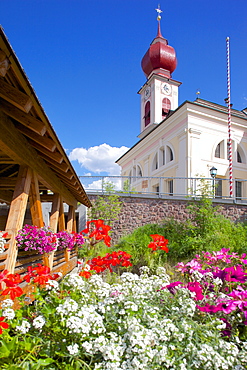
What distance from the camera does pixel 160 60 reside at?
25344 millimetres

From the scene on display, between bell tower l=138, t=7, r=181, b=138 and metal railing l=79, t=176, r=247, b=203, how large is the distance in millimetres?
9182

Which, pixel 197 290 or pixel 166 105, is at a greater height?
pixel 166 105

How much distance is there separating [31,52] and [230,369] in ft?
16.6

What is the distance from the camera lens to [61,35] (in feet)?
19.2

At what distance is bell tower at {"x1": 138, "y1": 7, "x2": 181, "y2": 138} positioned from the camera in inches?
941

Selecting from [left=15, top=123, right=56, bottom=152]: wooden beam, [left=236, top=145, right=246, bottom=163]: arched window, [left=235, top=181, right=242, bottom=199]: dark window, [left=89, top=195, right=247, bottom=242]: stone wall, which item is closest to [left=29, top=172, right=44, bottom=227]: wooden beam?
[left=15, top=123, right=56, bottom=152]: wooden beam

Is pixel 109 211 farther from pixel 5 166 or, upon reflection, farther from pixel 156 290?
pixel 156 290

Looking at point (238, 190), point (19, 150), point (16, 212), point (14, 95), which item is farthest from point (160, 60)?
point (14, 95)

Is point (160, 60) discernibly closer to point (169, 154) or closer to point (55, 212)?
point (169, 154)

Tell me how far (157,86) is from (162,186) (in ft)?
38.8

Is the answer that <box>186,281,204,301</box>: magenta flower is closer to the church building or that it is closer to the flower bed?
the flower bed

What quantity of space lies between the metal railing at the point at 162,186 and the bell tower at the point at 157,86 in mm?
9182

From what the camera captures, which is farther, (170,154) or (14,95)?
(170,154)

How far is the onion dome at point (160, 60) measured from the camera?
83.3ft
